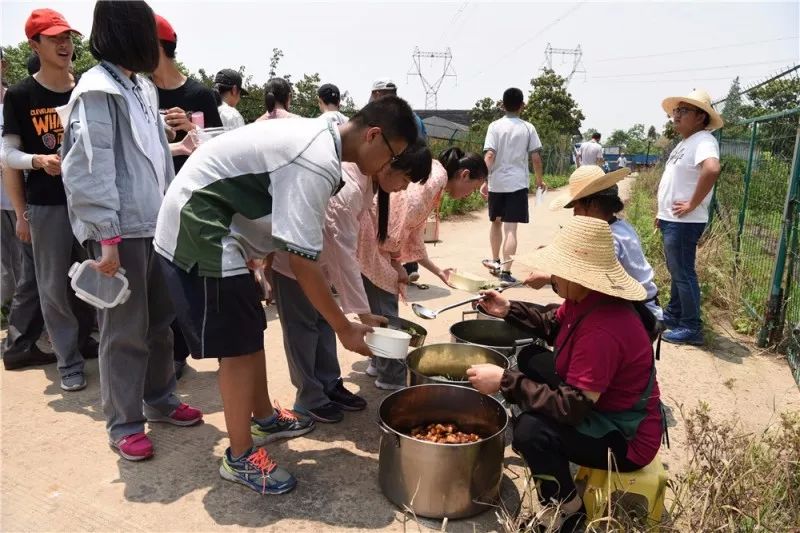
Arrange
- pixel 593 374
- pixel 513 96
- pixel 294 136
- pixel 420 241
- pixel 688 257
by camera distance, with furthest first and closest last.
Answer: pixel 513 96 < pixel 688 257 < pixel 420 241 < pixel 294 136 < pixel 593 374

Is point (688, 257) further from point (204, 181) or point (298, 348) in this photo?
point (204, 181)

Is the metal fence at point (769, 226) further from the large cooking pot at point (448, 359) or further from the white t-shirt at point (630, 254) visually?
the large cooking pot at point (448, 359)

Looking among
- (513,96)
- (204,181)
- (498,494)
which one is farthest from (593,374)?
(513,96)

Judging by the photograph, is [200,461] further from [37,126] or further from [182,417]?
[37,126]

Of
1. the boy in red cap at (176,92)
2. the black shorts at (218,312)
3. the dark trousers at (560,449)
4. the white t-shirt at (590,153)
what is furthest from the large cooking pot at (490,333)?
the white t-shirt at (590,153)

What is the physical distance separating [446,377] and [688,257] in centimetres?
247

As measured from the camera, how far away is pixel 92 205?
2.42m

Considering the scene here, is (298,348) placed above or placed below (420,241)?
below

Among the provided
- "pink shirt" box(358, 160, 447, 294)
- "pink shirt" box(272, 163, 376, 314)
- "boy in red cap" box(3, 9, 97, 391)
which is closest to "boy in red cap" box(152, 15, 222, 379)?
"boy in red cap" box(3, 9, 97, 391)

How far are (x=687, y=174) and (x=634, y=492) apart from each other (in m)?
2.97

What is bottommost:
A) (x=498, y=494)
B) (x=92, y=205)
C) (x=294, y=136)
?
(x=498, y=494)

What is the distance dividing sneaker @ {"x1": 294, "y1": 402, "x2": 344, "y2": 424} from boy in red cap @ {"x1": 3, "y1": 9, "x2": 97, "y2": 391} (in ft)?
4.49

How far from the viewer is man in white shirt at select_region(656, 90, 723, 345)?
4.25m

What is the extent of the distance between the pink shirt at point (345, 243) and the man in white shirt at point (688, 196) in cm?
271
